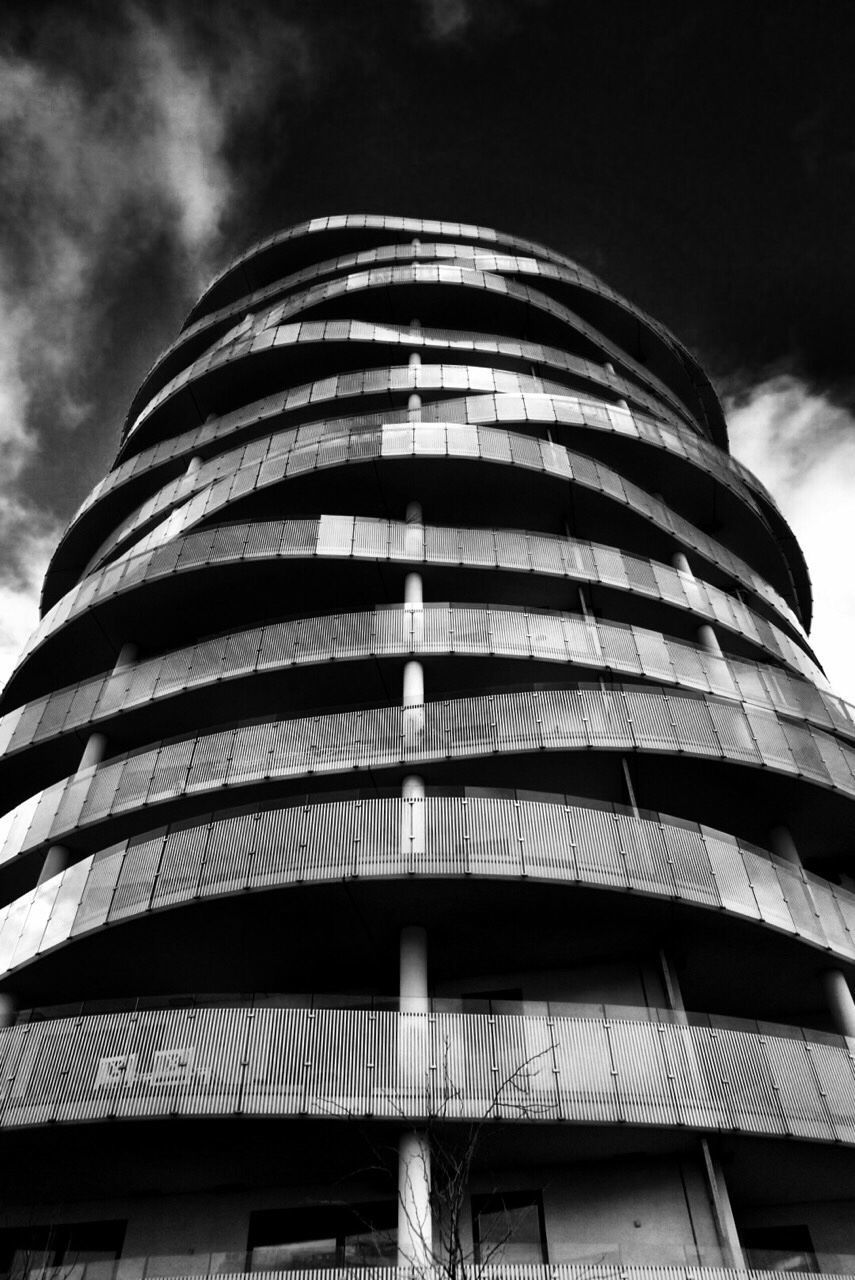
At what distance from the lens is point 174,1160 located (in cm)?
1570

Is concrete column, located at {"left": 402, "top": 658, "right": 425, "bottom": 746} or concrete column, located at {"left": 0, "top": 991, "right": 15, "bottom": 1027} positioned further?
concrete column, located at {"left": 402, "top": 658, "right": 425, "bottom": 746}

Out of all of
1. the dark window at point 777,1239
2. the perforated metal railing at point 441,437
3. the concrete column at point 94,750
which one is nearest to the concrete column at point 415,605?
the perforated metal railing at point 441,437

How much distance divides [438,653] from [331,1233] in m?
10.5

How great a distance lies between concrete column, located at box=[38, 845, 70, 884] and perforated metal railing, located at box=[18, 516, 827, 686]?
258 inches

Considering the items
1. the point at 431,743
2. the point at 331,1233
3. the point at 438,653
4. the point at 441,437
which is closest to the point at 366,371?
the point at 441,437

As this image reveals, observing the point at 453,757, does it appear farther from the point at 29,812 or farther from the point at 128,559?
the point at 128,559

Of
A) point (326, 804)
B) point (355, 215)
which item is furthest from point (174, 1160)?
point (355, 215)

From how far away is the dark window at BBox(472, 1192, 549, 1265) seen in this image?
48.4ft

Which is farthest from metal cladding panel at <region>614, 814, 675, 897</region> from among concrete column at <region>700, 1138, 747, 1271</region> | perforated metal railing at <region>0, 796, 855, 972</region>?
concrete column at <region>700, 1138, 747, 1271</region>

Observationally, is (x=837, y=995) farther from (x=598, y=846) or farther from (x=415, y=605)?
(x=415, y=605)

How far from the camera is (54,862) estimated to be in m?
20.5

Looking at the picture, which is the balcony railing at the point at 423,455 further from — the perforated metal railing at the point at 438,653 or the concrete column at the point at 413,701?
the concrete column at the point at 413,701

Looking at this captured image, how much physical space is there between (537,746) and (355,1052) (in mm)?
6743

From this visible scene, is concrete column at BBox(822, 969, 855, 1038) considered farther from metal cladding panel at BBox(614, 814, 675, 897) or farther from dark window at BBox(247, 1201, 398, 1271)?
dark window at BBox(247, 1201, 398, 1271)
